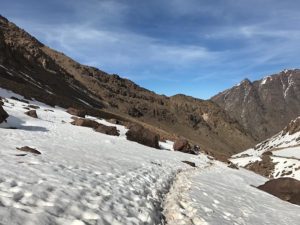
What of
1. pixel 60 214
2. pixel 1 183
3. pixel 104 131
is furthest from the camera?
pixel 104 131

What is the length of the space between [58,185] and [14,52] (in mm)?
134171

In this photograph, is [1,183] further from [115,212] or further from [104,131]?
[104,131]

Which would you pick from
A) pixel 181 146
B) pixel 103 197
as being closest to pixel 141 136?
pixel 181 146

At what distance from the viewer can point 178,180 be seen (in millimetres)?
21922

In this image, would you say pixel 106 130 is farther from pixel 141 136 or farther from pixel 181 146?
pixel 181 146

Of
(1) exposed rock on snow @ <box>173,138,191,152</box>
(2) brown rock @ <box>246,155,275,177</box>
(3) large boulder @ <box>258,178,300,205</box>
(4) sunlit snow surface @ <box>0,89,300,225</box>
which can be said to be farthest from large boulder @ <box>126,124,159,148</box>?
(4) sunlit snow surface @ <box>0,89,300,225</box>

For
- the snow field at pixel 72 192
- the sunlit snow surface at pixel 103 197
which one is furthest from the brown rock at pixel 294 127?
the snow field at pixel 72 192

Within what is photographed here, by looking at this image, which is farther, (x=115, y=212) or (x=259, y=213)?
(x=259, y=213)

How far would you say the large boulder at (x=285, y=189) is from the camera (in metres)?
26.5

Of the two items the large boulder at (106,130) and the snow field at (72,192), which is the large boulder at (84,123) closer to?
the large boulder at (106,130)

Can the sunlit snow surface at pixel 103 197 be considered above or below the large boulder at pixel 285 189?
below

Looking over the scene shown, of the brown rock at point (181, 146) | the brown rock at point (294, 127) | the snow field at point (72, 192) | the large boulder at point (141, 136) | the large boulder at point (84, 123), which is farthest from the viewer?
the brown rock at point (294, 127)

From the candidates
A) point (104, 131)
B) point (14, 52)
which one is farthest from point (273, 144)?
point (14, 52)

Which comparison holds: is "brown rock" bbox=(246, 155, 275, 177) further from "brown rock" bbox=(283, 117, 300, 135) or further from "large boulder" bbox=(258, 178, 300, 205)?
"brown rock" bbox=(283, 117, 300, 135)
